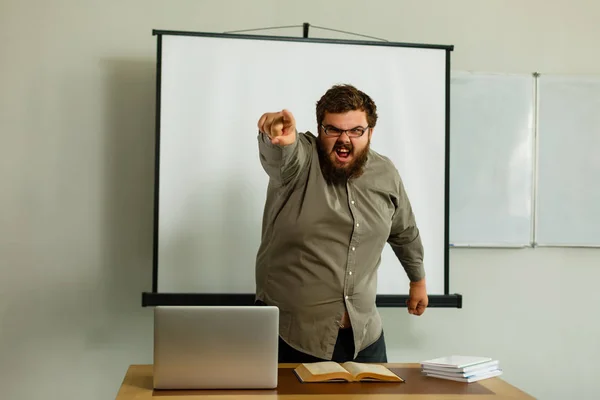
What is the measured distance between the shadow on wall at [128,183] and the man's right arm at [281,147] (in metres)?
0.94

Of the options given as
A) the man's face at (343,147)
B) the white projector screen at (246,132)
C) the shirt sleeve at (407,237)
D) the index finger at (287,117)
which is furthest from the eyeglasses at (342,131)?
the white projector screen at (246,132)

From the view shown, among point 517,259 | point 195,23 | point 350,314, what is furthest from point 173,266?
point 517,259

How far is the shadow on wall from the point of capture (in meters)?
3.03

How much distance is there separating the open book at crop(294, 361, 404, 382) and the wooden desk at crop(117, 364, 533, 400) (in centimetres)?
2

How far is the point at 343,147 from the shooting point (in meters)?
2.34

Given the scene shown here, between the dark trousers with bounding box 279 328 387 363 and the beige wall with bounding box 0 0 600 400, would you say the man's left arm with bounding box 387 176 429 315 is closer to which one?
the dark trousers with bounding box 279 328 387 363

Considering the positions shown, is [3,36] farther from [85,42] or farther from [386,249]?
[386,249]

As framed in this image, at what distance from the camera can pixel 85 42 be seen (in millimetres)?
3025

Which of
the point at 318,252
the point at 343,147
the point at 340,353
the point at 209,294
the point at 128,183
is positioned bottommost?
the point at 340,353

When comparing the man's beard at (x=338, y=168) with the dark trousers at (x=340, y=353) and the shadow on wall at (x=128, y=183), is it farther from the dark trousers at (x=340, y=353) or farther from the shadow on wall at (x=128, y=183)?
the shadow on wall at (x=128, y=183)

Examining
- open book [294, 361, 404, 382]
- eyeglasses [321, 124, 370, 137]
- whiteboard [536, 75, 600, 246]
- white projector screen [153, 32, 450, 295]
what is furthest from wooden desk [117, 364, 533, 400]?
whiteboard [536, 75, 600, 246]

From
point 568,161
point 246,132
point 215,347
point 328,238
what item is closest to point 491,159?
point 568,161

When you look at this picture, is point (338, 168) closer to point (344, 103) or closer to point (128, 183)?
point (344, 103)

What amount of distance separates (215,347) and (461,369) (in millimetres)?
665
